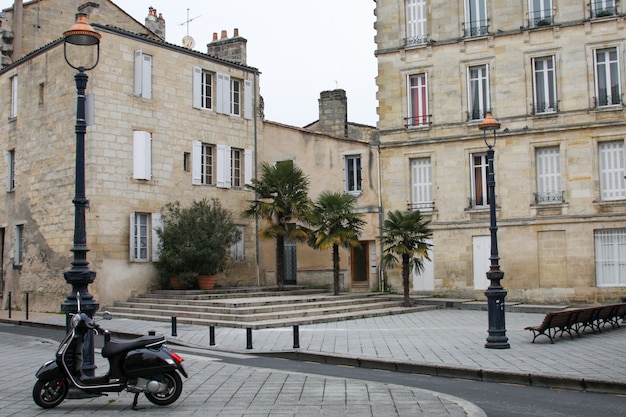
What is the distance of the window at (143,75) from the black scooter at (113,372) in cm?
1693

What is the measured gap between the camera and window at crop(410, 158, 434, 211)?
2583cm

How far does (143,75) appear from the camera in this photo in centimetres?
2419

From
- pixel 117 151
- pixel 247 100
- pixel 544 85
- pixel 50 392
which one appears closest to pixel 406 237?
pixel 544 85

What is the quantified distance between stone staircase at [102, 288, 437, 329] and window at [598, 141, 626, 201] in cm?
676

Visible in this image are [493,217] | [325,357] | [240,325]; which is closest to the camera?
[325,357]

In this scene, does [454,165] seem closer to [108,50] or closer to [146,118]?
[146,118]

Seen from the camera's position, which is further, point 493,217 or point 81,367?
point 493,217

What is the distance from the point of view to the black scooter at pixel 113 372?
26.2 ft

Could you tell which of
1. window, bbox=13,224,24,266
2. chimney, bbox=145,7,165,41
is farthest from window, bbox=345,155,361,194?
window, bbox=13,224,24,266

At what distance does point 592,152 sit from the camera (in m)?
23.5

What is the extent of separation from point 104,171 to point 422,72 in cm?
1132

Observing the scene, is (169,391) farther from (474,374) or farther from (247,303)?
(247,303)

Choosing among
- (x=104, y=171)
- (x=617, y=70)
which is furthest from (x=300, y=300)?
(x=617, y=70)

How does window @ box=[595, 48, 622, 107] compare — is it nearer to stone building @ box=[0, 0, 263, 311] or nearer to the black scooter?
stone building @ box=[0, 0, 263, 311]
